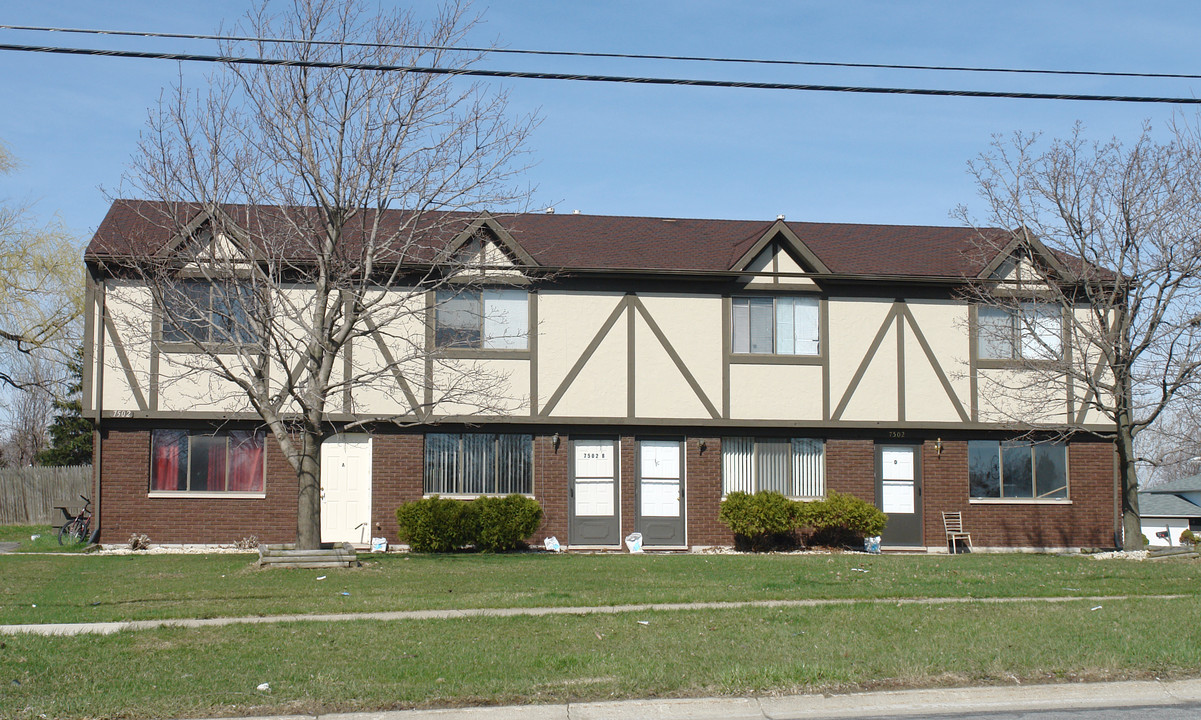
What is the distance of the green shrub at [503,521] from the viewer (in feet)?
68.9

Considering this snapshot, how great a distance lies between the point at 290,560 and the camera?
663 inches

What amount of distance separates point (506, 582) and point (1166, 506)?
45.4 meters

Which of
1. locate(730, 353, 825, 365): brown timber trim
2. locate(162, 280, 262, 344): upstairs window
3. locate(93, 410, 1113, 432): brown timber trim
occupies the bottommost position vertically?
locate(93, 410, 1113, 432): brown timber trim

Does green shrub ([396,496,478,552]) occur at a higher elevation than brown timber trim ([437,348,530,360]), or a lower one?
lower

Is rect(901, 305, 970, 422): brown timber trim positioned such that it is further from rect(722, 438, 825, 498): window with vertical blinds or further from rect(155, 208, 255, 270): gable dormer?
rect(155, 208, 255, 270): gable dormer

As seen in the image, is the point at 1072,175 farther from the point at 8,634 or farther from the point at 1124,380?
the point at 8,634

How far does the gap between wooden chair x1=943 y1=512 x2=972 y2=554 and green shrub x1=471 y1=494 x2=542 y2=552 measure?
8.82 metres

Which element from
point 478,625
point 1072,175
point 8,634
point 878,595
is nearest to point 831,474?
point 1072,175

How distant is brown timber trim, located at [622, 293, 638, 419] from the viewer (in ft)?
72.9

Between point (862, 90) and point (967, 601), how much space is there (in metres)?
6.16

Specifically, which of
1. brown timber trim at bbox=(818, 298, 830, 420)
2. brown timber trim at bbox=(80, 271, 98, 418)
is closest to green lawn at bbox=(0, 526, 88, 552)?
brown timber trim at bbox=(80, 271, 98, 418)

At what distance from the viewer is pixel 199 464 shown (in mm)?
21578

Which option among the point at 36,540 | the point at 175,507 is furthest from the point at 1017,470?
the point at 36,540

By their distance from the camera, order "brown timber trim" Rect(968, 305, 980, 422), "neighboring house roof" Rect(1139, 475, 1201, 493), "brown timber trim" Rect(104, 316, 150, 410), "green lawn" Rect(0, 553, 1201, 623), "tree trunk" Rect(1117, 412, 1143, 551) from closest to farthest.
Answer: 1. "green lawn" Rect(0, 553, 1201, 623)
2. "tree trunk" Rect(1117, 412, 1143, 551)
3. "brown timber trim" Rect(104, 316, 150, 410)
4. "brown timber trim" Rect(968, 305, 980, 422)
5. "neighboring house roof" Rect(1139, 475, 1201, 493)
